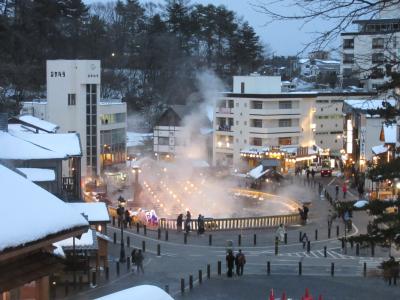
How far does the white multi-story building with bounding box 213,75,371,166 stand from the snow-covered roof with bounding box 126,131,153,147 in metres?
10.3

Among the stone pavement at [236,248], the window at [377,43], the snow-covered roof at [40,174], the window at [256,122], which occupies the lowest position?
the stone pavement at [236,248]

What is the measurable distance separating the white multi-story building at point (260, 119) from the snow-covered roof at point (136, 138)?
10294mm

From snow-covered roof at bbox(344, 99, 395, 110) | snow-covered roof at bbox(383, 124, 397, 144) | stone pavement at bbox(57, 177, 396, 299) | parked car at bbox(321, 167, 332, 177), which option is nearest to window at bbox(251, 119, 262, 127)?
snow-covered roof at bbox(344, 99, 395, 110)

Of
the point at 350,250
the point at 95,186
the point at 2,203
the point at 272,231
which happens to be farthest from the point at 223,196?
the point at 2,203

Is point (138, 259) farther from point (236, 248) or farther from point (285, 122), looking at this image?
point (285, 122)

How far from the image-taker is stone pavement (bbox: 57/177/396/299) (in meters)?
21.6

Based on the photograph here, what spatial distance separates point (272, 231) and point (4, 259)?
25.6 meters

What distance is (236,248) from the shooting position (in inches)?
1075

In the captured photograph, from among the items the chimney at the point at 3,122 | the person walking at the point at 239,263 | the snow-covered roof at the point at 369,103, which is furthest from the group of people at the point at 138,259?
the snow-covered roof at the point at 369,103

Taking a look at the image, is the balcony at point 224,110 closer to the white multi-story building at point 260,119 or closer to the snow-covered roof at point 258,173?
the white multi-story building at point 260,119

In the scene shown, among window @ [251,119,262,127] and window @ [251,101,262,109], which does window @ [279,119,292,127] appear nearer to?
window @ [251,119,262,127]

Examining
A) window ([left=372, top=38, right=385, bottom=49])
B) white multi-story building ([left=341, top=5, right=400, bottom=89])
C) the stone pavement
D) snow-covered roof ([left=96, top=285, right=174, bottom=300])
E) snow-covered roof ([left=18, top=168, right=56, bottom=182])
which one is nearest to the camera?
snow-covered roof ([left=96, top=285, right=174, bottom=300])

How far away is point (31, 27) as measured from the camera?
64.2 m

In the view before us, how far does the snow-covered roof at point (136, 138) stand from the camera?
68.3m
